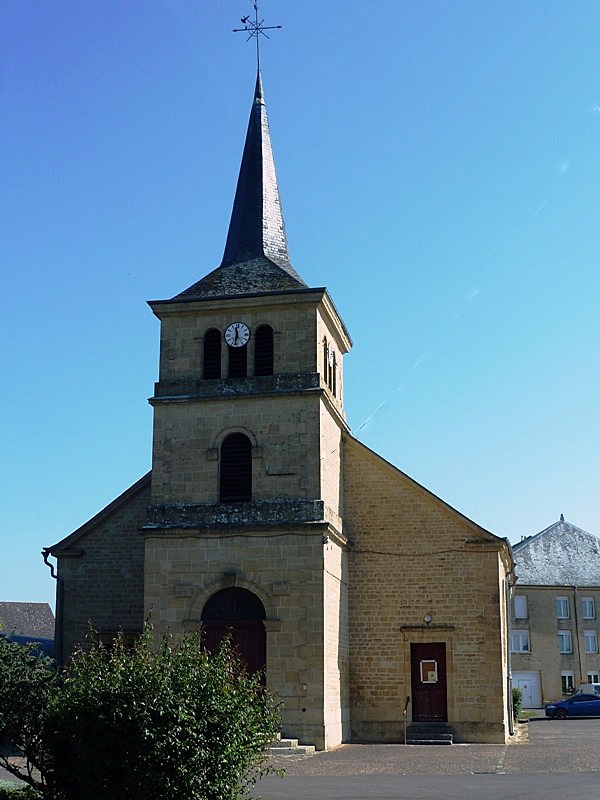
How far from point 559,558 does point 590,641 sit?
4380mm

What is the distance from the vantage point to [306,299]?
24609 mm

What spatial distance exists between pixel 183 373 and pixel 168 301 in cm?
194

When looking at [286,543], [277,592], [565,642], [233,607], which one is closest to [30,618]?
[565,642]

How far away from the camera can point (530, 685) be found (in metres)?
49.4

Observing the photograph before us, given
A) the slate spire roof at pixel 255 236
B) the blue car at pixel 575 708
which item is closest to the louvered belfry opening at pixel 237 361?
the slate spire roof at pixel 255 236

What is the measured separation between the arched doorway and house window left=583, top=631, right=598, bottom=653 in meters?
31.5

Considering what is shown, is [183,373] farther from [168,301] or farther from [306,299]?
[306,299]

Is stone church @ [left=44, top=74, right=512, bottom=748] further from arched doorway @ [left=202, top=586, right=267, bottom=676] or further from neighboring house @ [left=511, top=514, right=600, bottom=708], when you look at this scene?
neighboring house @ [left=511, top=514, right=600, bottom=708]

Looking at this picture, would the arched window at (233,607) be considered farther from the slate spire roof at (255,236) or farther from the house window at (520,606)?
the house window at (520,606)

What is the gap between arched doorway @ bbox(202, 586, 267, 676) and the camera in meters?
22.8

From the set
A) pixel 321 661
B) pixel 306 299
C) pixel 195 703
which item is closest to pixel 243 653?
pixel 321 661

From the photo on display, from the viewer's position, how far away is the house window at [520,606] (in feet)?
163

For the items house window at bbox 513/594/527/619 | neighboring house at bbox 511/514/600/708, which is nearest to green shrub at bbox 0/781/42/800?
neighboring house at bbox 511/514/600/708

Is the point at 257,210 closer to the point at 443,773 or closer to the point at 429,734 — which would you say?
the point at 429,734
